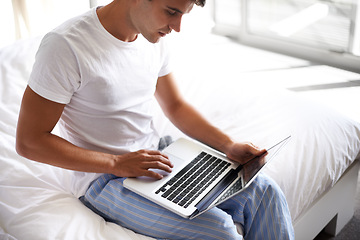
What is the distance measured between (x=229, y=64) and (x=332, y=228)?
145 centimetres

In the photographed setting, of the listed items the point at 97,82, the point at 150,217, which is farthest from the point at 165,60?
the point at 150,217

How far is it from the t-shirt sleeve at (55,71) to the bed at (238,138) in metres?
0.35

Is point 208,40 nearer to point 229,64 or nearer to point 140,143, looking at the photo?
point 229,64

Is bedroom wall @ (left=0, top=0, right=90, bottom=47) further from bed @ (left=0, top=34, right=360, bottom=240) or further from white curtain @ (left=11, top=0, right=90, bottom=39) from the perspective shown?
bed @ (left=0, top=34, right=360, bottom=240)

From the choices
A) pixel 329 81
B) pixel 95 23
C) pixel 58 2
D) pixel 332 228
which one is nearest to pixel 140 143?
pixel 95 23

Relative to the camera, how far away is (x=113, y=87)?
1.35m

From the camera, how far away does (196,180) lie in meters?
1.36

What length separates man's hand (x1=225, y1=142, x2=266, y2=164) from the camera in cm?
144

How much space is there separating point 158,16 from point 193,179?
18.1 inches

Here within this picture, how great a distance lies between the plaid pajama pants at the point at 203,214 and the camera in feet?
4.19

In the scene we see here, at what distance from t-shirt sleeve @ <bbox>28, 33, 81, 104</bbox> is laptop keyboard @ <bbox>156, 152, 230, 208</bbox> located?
364 millimetres

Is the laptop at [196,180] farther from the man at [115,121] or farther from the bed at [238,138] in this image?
the bed at [238,138]

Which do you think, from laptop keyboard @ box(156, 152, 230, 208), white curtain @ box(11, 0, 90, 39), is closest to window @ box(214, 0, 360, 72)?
white curtain @ box(11, 0, 90, 39)

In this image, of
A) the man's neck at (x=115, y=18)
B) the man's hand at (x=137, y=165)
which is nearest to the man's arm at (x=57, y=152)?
the man's hand at (x=137, y=165)
